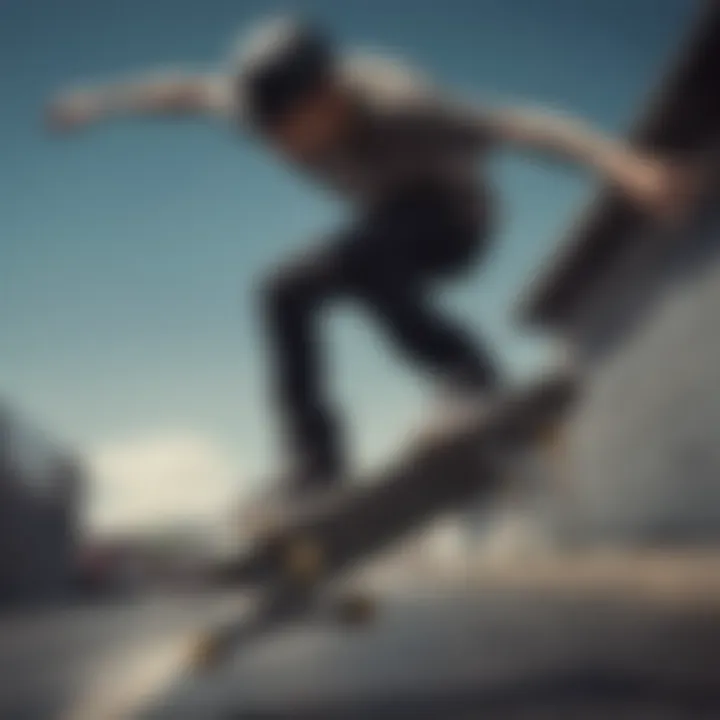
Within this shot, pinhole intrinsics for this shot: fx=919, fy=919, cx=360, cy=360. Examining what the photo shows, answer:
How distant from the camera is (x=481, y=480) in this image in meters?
1.71

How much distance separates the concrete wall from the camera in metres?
4.03

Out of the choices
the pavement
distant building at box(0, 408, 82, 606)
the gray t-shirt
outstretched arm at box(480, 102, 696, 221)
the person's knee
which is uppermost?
the gray t-shirt

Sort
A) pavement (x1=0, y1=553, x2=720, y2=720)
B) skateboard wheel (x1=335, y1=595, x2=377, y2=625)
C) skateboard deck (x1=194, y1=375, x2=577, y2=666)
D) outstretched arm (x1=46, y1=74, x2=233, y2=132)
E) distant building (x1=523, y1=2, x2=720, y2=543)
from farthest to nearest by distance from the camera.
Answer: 1. distant building (x1=523, y1=2, x2=720, y2=543)
2. skateboard wheel (x1=335, y1=595, x2=377, y2=625)
3. skateboard deck (x1=194, y1=375, x2=577, y2=666)
4. outstretched arm (x1=46, y1=74, x2=233, y2=132)
5. pavement (x1=0, y1=553, x2=720, y2=720)

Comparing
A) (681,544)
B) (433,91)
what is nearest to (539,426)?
(433,91)

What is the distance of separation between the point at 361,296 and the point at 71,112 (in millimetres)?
568

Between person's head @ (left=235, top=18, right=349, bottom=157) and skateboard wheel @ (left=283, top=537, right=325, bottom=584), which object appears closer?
person's head @ (left=235, top=18, right=349, bottom=157)

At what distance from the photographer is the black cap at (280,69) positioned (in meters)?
1.38

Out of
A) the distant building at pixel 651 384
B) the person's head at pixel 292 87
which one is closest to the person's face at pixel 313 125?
the person's head at pixel 292 87

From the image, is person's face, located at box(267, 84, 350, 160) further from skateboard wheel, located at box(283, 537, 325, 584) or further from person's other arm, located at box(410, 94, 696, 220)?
skateboard wheel, located at box(283, 537, 325, 584)

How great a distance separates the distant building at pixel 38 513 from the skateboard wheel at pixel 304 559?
37cm

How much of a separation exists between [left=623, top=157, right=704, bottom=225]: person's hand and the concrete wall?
2.27m

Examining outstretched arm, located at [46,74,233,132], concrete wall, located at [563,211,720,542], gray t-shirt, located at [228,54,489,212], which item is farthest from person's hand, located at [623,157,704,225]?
concrete wall, located at [563,211,720,542]

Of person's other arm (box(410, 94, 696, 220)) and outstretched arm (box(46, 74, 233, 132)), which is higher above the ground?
outstretched arm (box(46, 74, 233, 132))

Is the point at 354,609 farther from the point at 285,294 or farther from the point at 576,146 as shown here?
the point at 576,146
